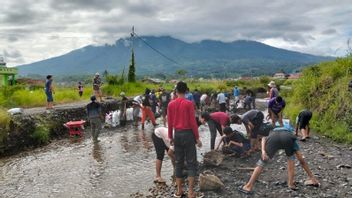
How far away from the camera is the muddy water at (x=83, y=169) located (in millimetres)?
10484

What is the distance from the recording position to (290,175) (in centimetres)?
897

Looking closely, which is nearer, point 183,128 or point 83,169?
point 183,128

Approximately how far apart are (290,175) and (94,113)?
10.1 metres

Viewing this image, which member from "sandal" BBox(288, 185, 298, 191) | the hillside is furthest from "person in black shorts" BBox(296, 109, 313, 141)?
"sandal" BBox(288, 185, 298, 191)

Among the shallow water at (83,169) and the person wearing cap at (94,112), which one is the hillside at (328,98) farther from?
the person wearing cap at (94,112)

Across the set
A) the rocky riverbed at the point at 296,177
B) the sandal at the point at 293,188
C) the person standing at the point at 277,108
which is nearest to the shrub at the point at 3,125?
the rocky riverbed at the point at 296,177

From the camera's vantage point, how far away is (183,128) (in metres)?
8.25

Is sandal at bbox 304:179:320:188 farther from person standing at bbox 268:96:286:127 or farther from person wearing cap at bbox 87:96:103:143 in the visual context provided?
person wearing cap at bbox 87:96:103:143

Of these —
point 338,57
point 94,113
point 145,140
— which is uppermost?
point 338,57

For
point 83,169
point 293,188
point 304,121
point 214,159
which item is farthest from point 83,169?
point 304,121

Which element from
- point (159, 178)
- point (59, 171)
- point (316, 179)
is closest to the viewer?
point (316, 179)

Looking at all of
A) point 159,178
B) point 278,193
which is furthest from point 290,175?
point 159,178

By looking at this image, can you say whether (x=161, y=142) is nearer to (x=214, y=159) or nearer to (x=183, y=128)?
(x=183, y=128)

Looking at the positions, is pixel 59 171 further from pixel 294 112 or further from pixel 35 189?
pixel 294 112
